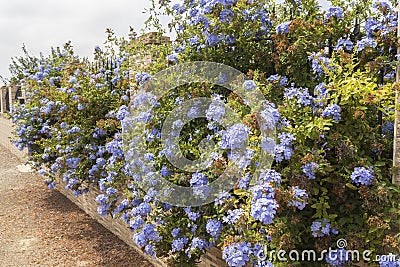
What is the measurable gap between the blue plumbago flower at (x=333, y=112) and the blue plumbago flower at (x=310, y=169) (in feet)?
1.12

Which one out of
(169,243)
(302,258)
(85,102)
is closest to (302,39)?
(302,258)

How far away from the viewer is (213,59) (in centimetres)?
371

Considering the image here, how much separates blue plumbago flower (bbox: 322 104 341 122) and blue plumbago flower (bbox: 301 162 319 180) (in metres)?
0.34

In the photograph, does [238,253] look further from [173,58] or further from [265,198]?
[173,58]

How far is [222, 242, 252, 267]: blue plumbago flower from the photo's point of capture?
254 centimetres

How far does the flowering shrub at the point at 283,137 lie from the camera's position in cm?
259

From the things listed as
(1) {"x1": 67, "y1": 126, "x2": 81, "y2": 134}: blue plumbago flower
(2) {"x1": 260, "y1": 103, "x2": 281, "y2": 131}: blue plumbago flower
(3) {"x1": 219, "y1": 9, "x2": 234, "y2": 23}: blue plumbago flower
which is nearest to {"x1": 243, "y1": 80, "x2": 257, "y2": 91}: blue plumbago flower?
(2) {"x1": 260, "y1": 103, "x2": 281, "y2": 131}: blue plumbago flower

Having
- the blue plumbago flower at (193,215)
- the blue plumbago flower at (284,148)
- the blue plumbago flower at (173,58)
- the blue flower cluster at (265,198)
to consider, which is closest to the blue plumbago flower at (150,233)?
the blue plumbago flower at (193,215)

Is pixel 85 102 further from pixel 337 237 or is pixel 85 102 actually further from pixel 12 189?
pixel 337 237

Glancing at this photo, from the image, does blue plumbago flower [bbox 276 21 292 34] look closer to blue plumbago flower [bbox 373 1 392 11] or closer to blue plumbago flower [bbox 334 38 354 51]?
blue plumbago flower [bbox 334 38 354 51]

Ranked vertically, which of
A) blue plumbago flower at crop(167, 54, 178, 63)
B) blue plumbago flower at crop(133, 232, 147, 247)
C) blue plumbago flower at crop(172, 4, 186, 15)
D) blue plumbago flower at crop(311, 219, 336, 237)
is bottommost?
blue plumbago flower at crop(133, 232, 147, 247)

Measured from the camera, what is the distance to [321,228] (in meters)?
2.61

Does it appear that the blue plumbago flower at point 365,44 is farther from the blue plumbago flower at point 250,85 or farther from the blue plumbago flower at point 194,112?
the blue plumbago flower at point 194,112

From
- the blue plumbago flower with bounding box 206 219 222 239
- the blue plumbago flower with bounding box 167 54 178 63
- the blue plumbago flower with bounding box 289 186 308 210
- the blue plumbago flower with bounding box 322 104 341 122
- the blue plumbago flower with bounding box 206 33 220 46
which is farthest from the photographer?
the blue plumbago flower with bounding box 167 54 178 63
